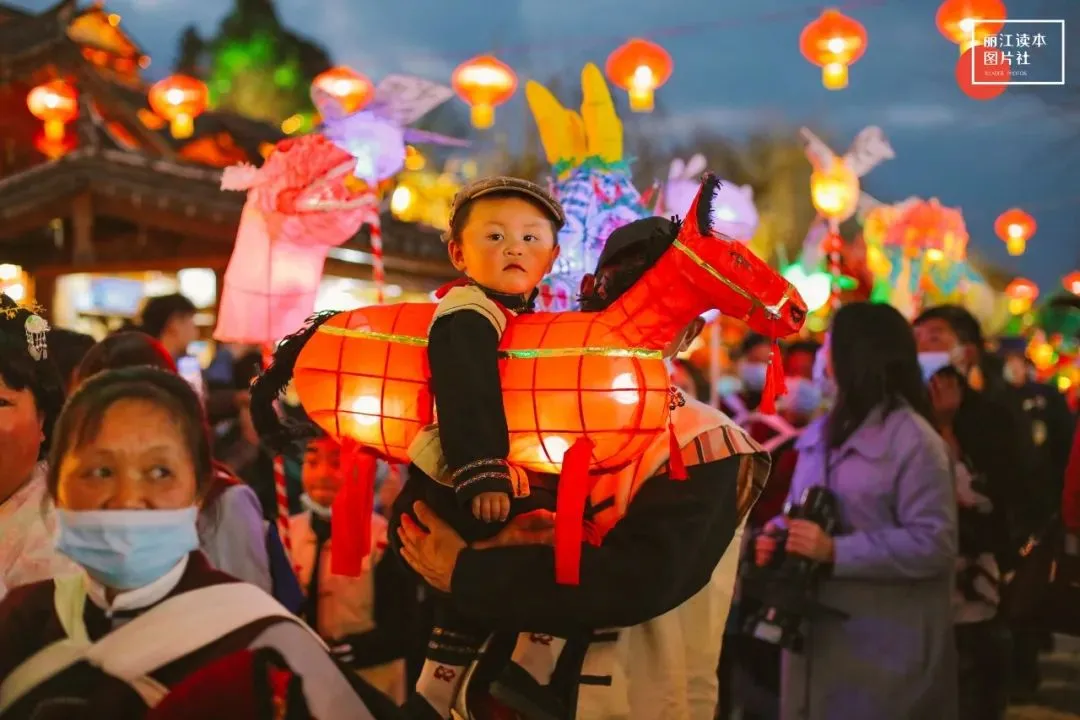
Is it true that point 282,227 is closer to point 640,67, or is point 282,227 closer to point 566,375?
point 566,375

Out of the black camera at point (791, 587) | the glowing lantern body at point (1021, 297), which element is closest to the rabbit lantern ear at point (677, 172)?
Result: the black camera at point (791, 587)

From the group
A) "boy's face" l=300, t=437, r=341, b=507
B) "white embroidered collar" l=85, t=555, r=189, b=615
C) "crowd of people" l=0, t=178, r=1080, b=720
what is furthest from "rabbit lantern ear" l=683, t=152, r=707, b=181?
"white embroidered collar" l=85, t=555, r=189, b=615

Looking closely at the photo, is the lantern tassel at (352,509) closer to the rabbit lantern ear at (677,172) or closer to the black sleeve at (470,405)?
the black sleeve at (470,405)

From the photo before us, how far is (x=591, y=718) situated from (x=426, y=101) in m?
2.87

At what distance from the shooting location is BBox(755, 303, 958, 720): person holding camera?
3.53 m

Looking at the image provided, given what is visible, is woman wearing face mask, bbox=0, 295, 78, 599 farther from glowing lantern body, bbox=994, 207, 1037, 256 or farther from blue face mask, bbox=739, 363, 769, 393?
glowing lantern body, bbox=994, 207, 1037, 256

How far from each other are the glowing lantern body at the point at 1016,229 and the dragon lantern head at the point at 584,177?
16.9 metres

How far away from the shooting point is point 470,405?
189 centimetres

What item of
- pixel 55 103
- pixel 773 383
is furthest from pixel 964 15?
pixel 55 103

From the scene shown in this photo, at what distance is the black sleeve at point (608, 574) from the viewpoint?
6.47 feet

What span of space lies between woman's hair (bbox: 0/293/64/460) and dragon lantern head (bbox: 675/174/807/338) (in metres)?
1.44

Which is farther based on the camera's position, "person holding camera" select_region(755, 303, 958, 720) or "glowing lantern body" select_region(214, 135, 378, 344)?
"person holding camera" select_region(755, 303, 958, 720)

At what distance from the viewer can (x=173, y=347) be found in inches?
211

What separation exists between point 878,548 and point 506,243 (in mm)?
2048
